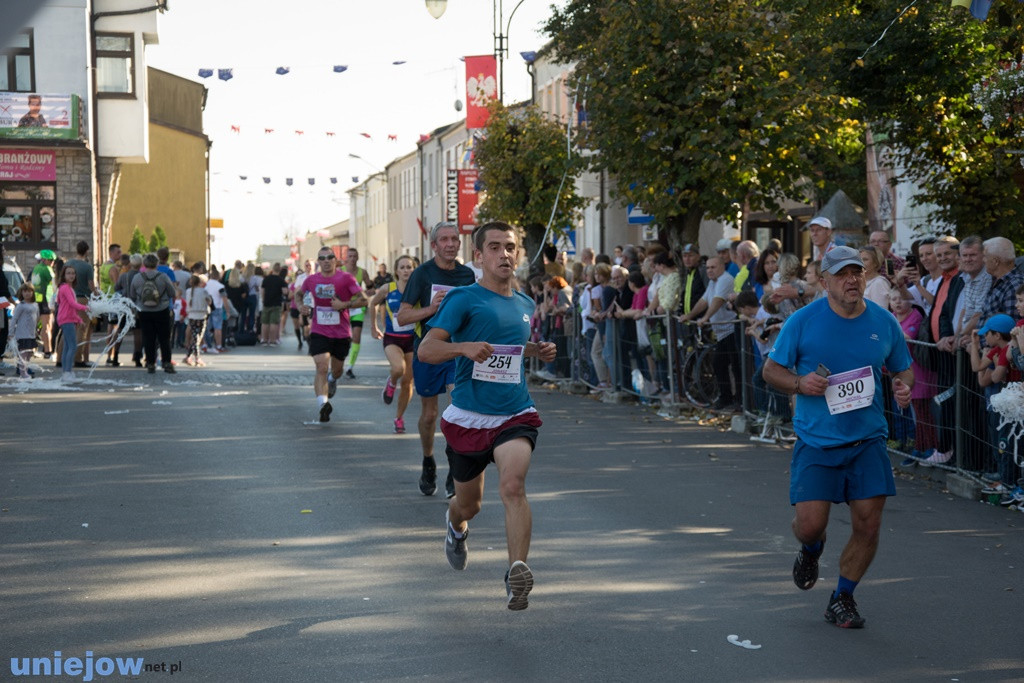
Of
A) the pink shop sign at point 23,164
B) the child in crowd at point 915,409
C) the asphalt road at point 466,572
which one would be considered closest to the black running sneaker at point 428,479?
the asphalt road at point 466,572

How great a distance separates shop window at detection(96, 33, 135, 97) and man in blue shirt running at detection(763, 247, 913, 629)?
36005 millimetres

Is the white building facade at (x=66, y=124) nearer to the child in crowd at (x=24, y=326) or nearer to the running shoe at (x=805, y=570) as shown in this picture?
the child in crowd at (x=24, y=326)

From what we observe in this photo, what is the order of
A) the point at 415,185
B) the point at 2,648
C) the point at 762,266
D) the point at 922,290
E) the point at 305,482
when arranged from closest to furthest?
the point at 2,648
the point at 305,482
the point at 922,290
the point at 762,266
the point at 415,185

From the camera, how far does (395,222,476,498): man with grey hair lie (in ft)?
31.4

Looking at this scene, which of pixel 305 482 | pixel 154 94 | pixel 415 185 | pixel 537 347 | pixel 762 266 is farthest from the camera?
pixel 415 185

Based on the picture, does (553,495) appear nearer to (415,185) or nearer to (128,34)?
(128,34)

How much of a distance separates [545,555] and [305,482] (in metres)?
3.24

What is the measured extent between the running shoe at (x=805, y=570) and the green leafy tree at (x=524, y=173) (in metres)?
22.7

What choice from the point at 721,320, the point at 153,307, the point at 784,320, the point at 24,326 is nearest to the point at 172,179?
the point at 24,326

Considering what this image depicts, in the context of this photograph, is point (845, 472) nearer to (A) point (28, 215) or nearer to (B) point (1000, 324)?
(B) point (1000, 324)

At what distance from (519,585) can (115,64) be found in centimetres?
3637

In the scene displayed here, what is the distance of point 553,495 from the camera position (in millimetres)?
9781

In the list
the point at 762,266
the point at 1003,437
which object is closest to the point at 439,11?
the point at 762,266

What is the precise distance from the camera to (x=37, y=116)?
37438 millimetres
